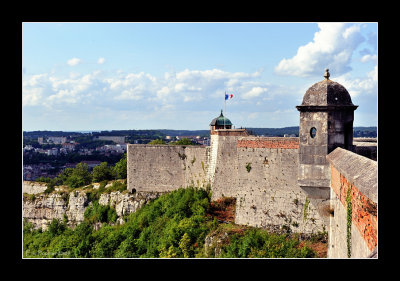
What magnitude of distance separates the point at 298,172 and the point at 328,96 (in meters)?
3.88

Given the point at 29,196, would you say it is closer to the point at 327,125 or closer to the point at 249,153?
the point at 249,153

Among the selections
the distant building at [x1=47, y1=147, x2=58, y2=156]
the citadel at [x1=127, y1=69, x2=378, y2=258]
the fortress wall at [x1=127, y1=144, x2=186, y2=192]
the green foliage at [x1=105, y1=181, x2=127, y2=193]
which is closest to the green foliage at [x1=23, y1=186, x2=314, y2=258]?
the fortress wall at [x1=127, y1=144, x2=186, y2=192]

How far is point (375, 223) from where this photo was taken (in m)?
6.20

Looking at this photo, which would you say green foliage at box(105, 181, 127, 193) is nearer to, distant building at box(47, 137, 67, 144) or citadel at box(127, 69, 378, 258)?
citadel at box(127, 69, 378, 258)

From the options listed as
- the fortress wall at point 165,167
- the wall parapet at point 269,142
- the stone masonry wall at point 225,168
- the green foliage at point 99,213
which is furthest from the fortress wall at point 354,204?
the green foliage at point 99,213

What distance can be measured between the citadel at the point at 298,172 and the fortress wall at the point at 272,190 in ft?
0.16

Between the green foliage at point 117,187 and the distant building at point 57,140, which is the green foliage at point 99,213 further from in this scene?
the distant building at point 57,140

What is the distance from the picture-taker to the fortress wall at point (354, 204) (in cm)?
636

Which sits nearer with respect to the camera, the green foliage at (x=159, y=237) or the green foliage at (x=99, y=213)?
the green foliage at (x=159, y=237)

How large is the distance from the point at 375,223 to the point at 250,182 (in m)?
17.6

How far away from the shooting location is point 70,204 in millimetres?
36250

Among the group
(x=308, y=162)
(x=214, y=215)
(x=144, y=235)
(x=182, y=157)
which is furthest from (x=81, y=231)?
(x=308, y=162)

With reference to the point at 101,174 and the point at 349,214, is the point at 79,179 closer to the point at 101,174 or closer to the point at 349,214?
the point at 101,174
